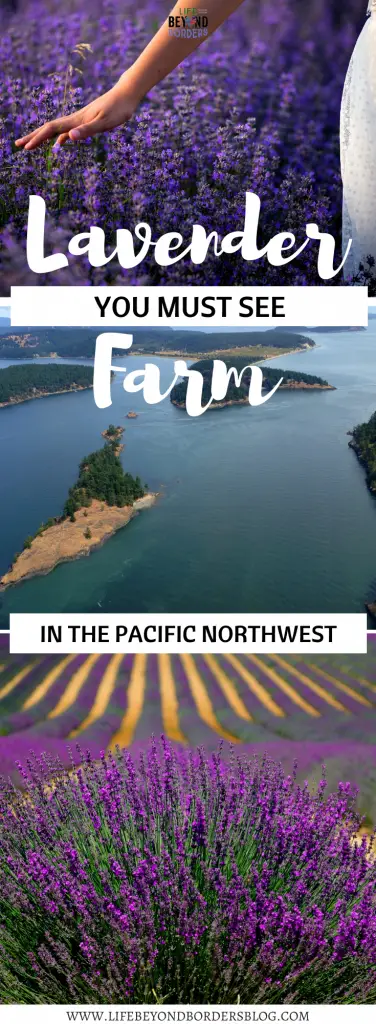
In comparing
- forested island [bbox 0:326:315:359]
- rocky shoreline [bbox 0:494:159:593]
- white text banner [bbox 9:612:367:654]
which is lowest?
white text banner [bbox 9:612:367:654]

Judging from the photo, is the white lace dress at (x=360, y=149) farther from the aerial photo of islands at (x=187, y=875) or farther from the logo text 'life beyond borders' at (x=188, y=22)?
the aerial photo of islands at (x=187, y=875)

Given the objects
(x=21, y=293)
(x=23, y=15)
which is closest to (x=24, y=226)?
(x=21, y=293)

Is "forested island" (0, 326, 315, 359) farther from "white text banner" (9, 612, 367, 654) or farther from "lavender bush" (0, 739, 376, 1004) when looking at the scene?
"lavender bush" (0, 739, 376, 1004)

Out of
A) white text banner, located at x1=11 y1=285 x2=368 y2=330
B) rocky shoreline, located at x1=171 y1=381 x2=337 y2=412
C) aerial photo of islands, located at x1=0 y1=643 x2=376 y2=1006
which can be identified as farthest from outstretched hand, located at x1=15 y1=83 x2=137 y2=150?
aerial photo of islands, located at x1=0 y1=643 x2=376 y2=1006

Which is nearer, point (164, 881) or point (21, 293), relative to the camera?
point (164, 881)
